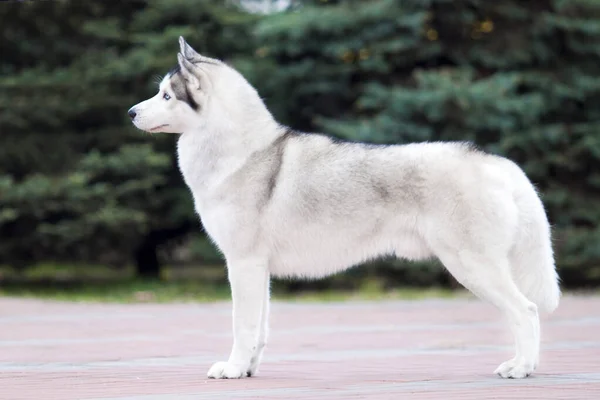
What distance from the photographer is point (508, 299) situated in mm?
6953

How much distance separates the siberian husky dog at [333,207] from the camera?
6988 millimetres

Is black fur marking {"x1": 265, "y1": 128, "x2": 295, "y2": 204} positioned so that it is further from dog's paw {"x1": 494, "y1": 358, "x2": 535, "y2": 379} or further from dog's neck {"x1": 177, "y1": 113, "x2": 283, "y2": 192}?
dog's paw {"x1": 494, "y1": 358, "x2": 535, "y2": 379}

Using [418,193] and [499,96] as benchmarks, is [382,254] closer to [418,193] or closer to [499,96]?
[418,193]

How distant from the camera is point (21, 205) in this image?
1798cm

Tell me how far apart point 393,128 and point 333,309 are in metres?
4.47

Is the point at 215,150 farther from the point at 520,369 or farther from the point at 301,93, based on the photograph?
the point at 301,93

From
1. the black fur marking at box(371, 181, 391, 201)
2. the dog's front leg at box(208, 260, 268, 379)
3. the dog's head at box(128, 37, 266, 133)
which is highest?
the dog's head at box(128, 37, 266, 133)

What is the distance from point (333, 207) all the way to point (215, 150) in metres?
0.91

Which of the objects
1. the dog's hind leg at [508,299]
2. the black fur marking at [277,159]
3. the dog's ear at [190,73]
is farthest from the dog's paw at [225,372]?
the dog's ear at [190,73]

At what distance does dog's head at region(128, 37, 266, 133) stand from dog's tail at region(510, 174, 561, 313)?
2.06 metres

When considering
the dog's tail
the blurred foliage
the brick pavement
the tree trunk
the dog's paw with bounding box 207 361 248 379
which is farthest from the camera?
the tree trunk

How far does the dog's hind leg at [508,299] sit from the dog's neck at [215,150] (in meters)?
1.65

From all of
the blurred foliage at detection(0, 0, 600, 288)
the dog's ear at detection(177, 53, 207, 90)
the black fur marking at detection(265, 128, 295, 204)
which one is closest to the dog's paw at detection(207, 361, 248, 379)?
the black fur marking at detection(265, 128, 295, 204)

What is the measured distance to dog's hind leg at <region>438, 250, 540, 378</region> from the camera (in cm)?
694
